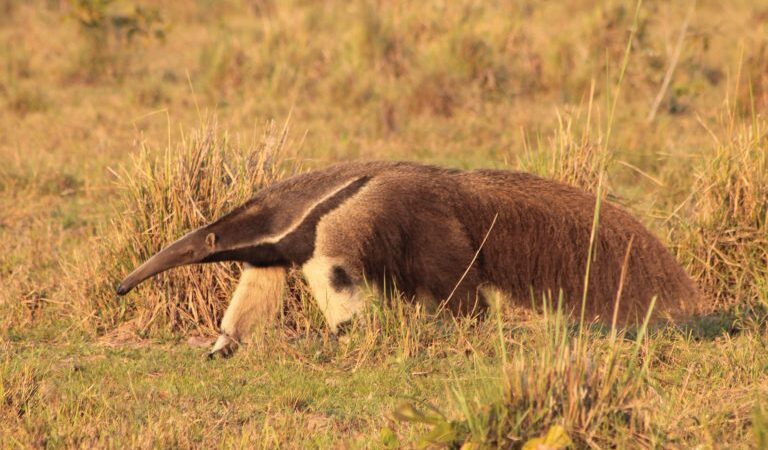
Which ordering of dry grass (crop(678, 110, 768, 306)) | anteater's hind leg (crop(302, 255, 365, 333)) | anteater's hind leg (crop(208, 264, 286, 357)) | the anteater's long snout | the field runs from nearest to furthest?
the field, anteater's hind leg (crop(302, 255, 365, 333)), the anteater's long snout, anteater's hind leg (crop(208, 264, 286, 357)), dry grass (crop(678, 110, 768, 306))

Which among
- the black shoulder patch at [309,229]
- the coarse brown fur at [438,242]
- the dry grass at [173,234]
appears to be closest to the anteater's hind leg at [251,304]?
the coarse brown fur at [438,242]

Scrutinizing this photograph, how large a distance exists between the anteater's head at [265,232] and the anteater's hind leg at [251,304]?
16cm

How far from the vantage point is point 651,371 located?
5.24 metres

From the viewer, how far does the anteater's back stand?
18.9ft

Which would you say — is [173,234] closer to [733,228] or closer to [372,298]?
[372,298]

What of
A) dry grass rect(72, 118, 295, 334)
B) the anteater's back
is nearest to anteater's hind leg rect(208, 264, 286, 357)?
dry grass rect(72, 118, 295, 334)

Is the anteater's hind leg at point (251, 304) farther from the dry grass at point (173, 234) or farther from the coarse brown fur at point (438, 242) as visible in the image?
the dry grass at point (173, 234)

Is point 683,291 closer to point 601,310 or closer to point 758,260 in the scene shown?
point 601,310

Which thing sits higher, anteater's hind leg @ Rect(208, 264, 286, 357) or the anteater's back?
the anteater's back

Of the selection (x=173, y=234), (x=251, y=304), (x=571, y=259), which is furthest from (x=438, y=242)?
(x=173, y=234)

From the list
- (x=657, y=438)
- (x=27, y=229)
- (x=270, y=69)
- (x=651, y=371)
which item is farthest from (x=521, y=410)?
(x=270, y=69)

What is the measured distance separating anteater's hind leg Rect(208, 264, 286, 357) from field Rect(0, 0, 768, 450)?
7.8 inches

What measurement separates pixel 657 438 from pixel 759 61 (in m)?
8.35

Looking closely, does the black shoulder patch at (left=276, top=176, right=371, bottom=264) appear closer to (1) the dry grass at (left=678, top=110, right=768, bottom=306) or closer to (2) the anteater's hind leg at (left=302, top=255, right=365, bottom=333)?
(2) the anteater's hind leg at (left=302, top=255, right=365, bottom=333)
